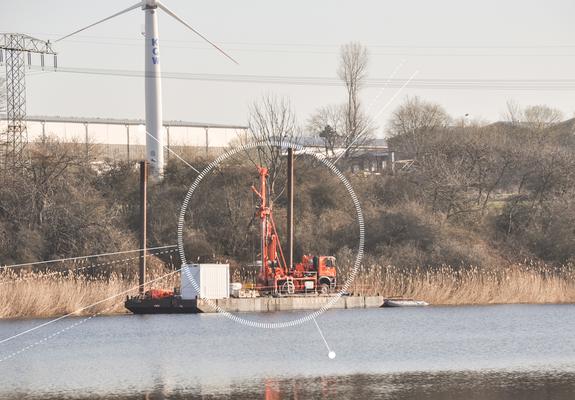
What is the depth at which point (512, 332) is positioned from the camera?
212 feet

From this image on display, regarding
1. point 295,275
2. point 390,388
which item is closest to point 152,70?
point 295,275

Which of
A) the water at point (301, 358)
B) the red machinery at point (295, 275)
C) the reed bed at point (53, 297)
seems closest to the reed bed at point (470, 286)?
the red machinery at point (295, 275)

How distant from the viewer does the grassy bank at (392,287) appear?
6956 cm

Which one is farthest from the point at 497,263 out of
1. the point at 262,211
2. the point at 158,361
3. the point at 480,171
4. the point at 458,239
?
the point at 158,361

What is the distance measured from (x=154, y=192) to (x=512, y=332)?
47.0m

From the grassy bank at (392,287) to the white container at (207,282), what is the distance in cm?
390

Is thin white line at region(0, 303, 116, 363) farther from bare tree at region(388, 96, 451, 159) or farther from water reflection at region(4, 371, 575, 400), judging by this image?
bare tree at region(388, 96, 451, 159)

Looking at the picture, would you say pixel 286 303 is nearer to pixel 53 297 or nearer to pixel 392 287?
pixel 392 287

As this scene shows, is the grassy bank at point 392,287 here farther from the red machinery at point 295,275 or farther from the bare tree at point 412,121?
the bare tree at point 412,121

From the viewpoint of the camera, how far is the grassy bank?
6956cm

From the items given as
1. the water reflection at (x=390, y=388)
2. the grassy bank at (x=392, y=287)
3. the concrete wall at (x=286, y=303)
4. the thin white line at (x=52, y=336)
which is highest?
the grassy bank at (x=392, y=287)

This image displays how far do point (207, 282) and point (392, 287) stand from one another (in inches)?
600

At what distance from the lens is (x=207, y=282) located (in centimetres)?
7569

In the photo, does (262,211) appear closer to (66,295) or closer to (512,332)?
(66,295)
